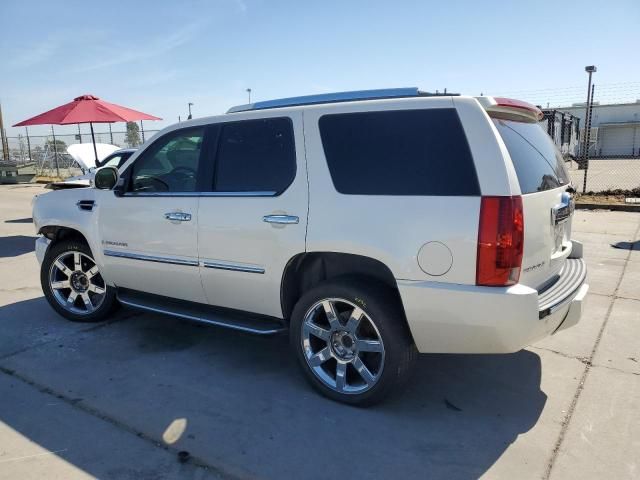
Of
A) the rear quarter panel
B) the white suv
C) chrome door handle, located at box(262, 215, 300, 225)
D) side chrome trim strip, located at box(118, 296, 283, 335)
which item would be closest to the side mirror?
the white suv

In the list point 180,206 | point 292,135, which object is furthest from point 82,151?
point 292,135

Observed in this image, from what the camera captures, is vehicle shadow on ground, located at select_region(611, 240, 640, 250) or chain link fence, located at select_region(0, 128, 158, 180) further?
chain link fence, located at select_region(0, 128, 158, 180)

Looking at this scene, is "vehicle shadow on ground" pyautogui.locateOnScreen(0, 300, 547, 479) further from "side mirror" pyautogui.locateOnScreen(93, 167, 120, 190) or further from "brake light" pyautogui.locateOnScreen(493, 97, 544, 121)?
"brake light" pyautogui.locateOnScreen(493, 97, 544, 121)

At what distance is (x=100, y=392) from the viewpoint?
140 inches

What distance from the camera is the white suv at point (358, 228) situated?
9.37 ft

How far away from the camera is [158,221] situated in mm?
4066

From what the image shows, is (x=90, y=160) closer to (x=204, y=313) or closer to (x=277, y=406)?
(x=204, y=313)

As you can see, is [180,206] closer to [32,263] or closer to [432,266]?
[432,266]

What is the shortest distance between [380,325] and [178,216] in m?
1.80

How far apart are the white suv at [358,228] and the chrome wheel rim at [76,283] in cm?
63

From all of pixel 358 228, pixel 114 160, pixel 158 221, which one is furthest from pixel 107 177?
pixel 114 160

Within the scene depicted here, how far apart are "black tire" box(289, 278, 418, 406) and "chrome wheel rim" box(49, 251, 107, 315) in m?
2.50

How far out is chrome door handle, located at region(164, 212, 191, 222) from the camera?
3885 mm

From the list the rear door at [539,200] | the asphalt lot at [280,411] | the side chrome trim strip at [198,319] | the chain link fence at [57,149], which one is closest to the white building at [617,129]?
the chain link fence at [57,149]
